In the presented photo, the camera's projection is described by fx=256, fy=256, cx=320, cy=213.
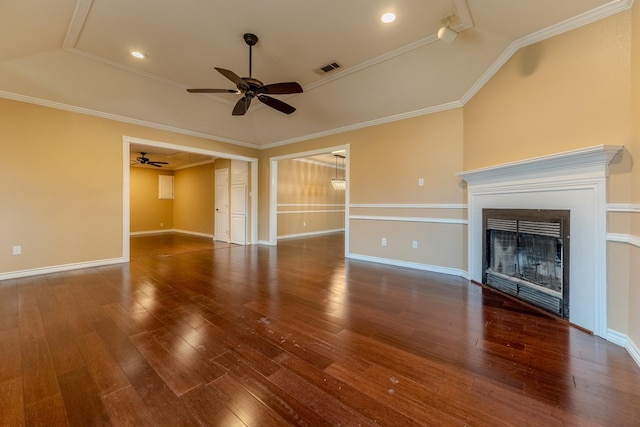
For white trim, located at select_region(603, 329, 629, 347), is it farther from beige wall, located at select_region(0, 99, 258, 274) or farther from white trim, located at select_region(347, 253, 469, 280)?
beige wall, located at select_region(0, 99, 258, 274)

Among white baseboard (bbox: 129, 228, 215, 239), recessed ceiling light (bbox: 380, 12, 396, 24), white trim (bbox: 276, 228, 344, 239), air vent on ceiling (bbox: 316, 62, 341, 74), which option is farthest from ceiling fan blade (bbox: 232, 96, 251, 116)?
white baseboard (bbox: 129, 228, 215, 239)

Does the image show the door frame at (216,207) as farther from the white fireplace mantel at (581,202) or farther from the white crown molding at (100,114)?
the white fireplace mantel at (581,202)

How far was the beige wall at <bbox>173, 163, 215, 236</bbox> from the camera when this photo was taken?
27.2ft

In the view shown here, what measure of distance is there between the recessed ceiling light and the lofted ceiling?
0.05 metres

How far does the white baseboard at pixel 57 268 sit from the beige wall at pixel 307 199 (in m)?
4.10

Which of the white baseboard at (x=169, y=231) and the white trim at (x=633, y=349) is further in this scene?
the white baseboard at (x=169, y=231)

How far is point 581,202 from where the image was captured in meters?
2.28

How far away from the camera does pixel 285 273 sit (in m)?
4.00

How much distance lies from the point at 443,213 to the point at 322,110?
281 centimetres

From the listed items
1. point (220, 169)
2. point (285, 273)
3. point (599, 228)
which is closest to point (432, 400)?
point (599, 228)

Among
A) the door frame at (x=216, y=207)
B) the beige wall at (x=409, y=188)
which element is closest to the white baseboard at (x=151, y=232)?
the door frame at (x=216, y=207)

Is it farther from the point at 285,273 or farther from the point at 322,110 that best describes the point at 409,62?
the point at 285,273

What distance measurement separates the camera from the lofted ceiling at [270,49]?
8.22ft

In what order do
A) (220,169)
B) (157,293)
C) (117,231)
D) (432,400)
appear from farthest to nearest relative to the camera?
(220,169), (117,231), (157,293), (432,400)
